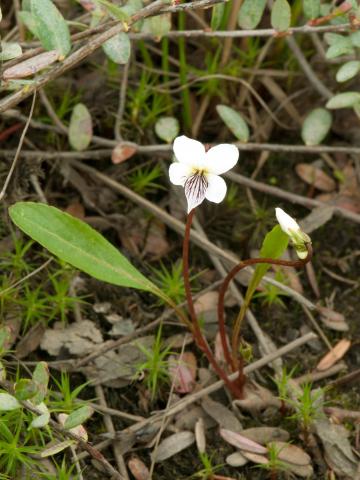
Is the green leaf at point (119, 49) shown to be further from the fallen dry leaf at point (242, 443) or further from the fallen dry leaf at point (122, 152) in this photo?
the fallen dry leaf at point (242, 443)

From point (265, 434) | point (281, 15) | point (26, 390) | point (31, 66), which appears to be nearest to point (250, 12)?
point (281, 15)

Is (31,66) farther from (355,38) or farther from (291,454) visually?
(291,454)

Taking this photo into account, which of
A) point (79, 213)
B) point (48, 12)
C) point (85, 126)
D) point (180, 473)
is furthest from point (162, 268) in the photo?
point (48, 12)

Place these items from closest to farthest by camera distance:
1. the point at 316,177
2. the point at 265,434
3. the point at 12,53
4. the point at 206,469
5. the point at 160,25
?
the point at 12,53 < the point at 206,469 < the point at 265,434 < the point at 160,25 < the point at 316,177

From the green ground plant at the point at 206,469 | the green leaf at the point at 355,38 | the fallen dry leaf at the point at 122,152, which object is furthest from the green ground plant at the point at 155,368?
the green leaf at the point at 355,38

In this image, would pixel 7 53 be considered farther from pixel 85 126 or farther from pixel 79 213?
pixel 79 213

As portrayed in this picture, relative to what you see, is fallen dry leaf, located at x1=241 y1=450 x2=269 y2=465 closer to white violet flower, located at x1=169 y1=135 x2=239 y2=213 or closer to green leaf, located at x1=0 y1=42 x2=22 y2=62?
white violet flower, located at x1=169 y1=135 x2=239 y2=213

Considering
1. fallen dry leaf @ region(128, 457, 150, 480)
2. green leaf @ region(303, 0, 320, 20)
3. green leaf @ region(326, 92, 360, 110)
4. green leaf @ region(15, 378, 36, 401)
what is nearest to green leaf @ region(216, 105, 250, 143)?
green leaf @ region(326, 92, 360, 110)
